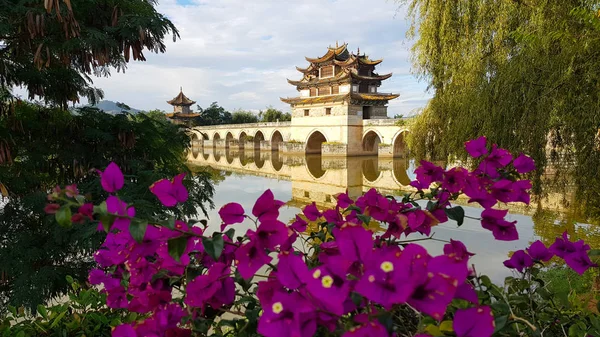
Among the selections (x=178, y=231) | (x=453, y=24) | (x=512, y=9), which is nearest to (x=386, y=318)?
(x=178, y=231)

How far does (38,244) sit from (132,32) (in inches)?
77.4

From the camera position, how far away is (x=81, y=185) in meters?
3.17

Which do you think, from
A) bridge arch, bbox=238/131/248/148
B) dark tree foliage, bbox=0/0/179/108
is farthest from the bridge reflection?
dark tree foliage, bbox=0/0/179/108

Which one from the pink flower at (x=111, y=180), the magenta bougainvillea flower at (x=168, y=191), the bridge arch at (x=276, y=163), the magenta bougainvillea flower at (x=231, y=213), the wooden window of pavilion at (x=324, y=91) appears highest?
the wooden window of pavilion at (x=324, y=91)

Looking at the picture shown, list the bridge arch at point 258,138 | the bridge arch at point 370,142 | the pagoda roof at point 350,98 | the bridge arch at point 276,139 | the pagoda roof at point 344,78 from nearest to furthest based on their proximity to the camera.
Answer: the pagoda roof at point 350,98, the pagoda roof at point 344,78, the bridge arch at point 370,142, the bridge arch at point 276,139, the bridge arch at point 258,138

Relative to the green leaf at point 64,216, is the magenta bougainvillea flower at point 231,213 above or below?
below

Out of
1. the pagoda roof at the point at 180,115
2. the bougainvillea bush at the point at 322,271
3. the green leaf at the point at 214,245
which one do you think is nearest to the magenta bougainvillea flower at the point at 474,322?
the bougainvillea bush at the point at 322,271

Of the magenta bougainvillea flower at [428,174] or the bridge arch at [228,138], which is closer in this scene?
the magenta bougainvillea flower at [428,174]

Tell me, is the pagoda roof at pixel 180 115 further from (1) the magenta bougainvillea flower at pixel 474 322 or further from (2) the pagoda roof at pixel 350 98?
(1) the magenta bougainvillea flower at pixel 474 322

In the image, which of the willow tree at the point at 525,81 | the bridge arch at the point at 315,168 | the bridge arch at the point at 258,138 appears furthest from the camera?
the bridge arch at the point at 258,138

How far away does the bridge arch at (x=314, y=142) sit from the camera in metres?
28.1

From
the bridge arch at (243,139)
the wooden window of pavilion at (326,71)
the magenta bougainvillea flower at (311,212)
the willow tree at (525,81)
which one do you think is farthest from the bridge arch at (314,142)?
the magenta bougainvillea flower at (311,212)

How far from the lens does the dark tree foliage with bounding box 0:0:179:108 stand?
2.85m

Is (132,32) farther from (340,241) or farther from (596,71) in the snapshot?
(596,71)
